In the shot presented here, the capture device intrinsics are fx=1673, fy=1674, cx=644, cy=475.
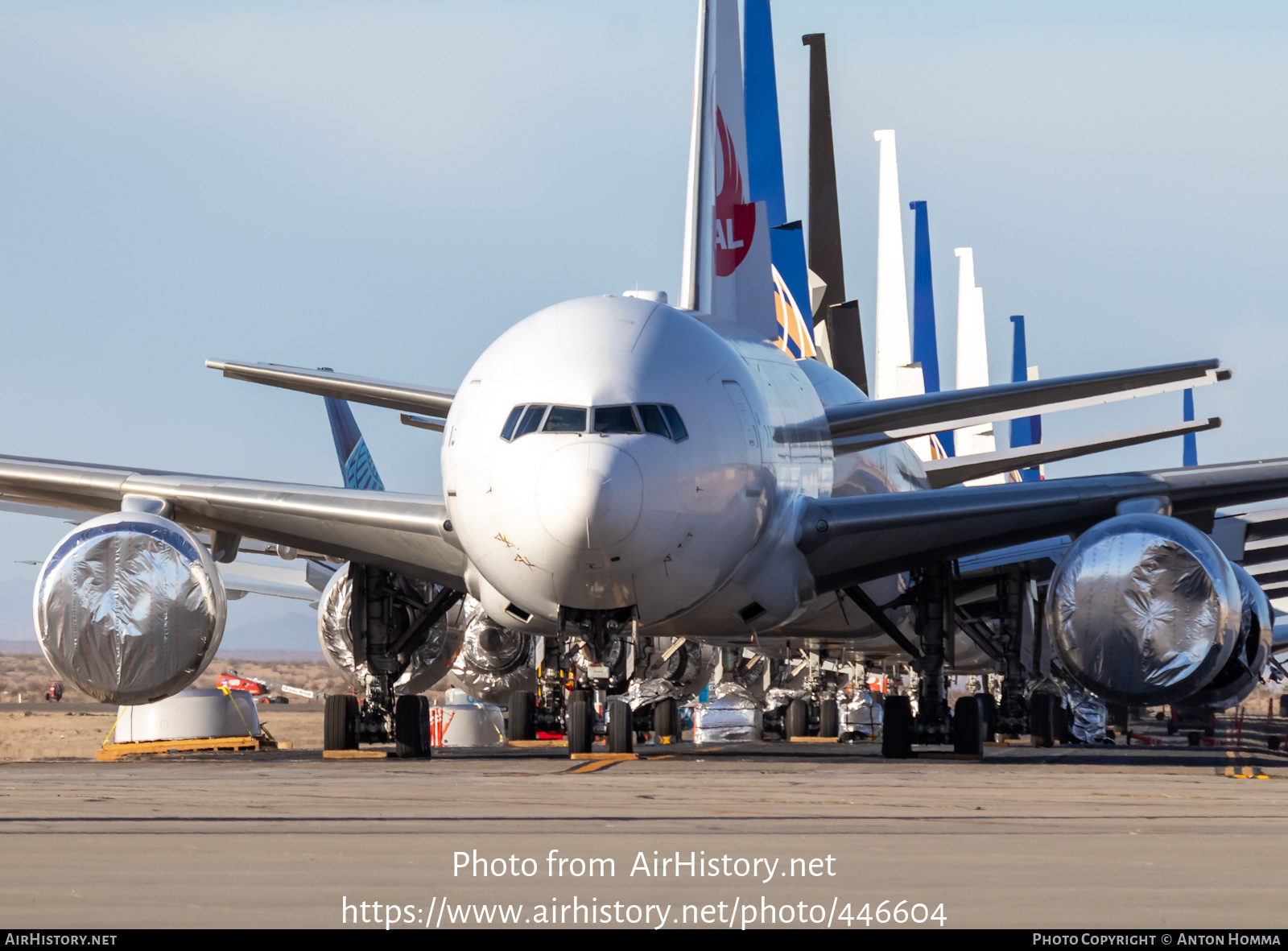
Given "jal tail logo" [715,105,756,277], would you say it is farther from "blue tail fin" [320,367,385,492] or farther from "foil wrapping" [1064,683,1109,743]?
"blue tail fin" [320,367,385,492]

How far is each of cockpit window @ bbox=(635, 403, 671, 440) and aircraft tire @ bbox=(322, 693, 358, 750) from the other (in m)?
5.56

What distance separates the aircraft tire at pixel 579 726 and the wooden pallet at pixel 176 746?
28.0 feet

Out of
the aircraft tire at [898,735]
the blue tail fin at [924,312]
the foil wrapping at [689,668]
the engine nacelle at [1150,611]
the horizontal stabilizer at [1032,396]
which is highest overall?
the blue tail fin at [924,312]

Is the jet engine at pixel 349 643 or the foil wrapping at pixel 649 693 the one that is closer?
the jet engine at pixel 349 643

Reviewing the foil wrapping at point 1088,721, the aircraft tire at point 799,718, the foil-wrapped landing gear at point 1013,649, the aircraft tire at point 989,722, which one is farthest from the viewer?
the aircraft tire at point 799,718

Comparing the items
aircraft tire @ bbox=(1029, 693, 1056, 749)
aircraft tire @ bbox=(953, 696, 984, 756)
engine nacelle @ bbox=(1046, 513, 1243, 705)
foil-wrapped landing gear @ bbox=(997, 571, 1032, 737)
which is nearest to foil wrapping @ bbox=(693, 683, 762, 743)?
foil-wrapped landing gear @ bbox=(997, 571, 1032, 737)

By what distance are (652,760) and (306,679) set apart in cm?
13809

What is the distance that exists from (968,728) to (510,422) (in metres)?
6.08

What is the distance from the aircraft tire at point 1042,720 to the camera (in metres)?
21.9

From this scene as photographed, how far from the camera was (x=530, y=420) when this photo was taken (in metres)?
13.4

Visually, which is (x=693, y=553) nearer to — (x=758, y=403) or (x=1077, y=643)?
(x=758, y=403)

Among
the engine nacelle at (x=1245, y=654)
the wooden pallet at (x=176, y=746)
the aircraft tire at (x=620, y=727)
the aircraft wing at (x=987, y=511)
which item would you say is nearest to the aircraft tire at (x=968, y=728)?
the aircraft wing at (x=987, y=511)

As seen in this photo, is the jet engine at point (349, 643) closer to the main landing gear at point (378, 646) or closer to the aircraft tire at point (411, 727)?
the main landing gear at point (378, 646)

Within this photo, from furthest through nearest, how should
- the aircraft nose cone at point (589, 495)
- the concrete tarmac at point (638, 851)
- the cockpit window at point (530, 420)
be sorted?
1. the cockpit window at point (530, 420)
2. the aircraft nose cone at point (589, 495)
3. the concrete tarmac at point (638, 851)
